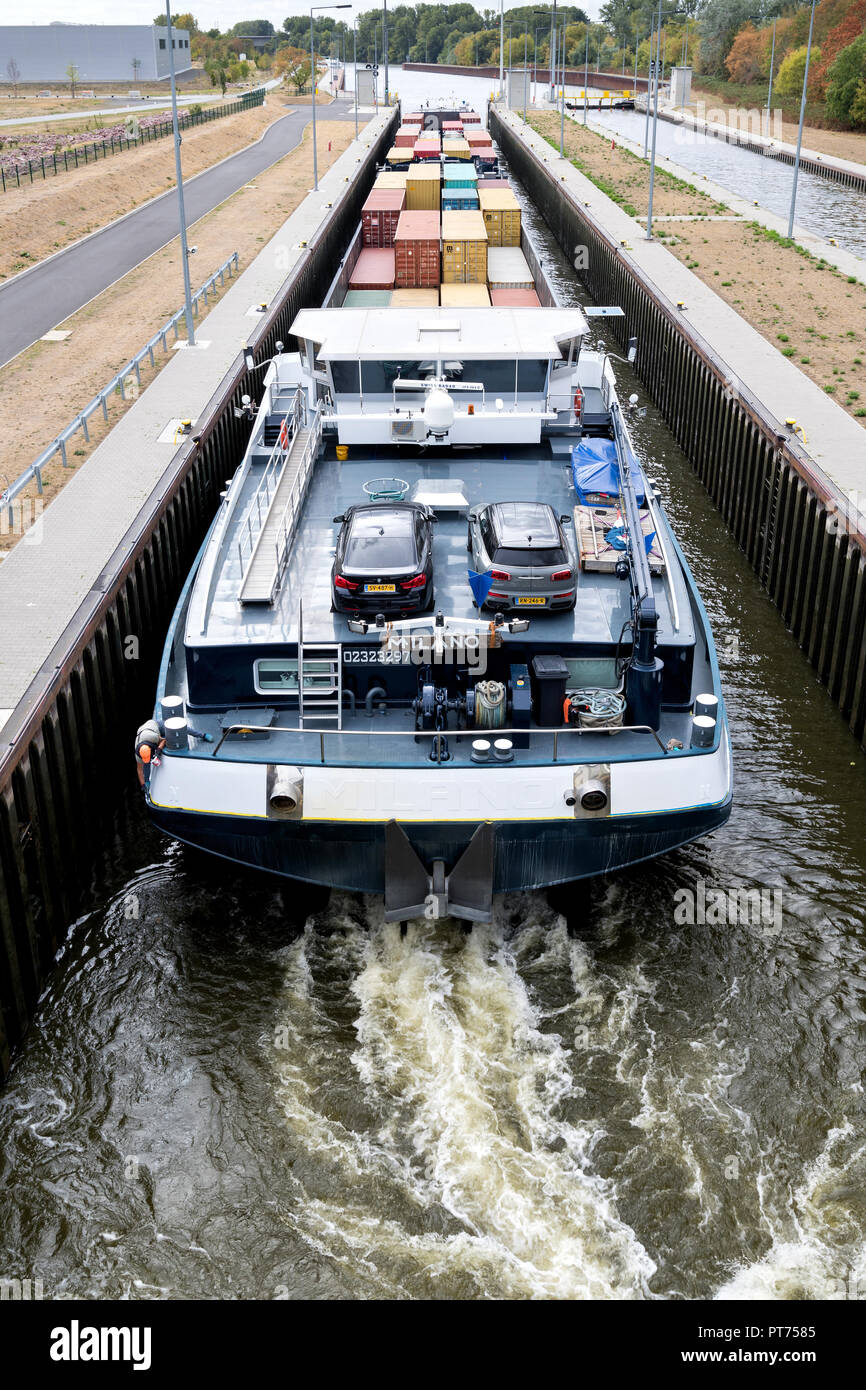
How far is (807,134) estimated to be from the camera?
97.1 m

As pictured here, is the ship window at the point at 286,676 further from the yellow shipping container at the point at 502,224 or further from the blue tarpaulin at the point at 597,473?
the yellow shipping container at the point at 502,224

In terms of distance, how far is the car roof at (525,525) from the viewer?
14.7m

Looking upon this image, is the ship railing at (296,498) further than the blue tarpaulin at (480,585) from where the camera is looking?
Yes

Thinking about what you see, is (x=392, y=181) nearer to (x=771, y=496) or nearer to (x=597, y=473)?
(x=771, y=496)

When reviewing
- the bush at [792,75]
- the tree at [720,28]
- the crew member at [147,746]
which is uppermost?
the tree at [720,28]

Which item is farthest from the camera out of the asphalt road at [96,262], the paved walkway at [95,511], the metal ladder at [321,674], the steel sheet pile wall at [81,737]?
the asphalt road at [96,262]

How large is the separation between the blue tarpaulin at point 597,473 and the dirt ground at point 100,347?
32.0ft

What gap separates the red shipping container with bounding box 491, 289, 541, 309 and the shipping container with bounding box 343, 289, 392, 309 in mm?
2902

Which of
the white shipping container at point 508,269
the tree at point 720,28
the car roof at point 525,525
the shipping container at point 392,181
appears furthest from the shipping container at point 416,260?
the tree at point 720,28

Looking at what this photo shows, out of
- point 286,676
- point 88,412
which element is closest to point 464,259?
point 88,412

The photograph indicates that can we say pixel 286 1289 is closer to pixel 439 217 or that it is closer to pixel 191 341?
pixel 191 341

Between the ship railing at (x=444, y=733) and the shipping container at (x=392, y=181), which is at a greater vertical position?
the shipping container at (x=392, y=181)

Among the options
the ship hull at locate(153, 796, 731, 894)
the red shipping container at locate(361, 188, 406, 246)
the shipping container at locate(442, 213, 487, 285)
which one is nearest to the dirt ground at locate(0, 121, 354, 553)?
the red shipping container at locate(361, 188, 406, 246)

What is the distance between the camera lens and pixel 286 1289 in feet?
34.1
